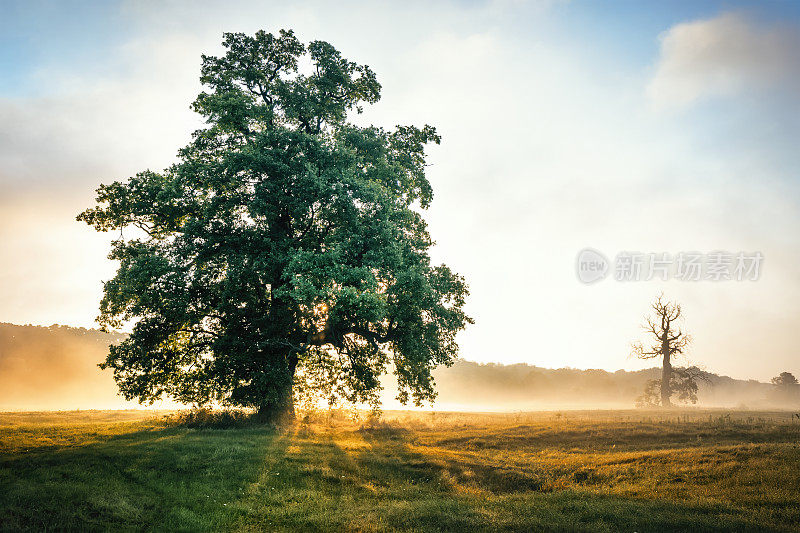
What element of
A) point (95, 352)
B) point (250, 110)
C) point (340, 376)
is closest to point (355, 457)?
point (340, 376)

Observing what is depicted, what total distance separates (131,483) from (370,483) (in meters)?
7.84

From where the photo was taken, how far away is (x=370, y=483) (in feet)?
49.8

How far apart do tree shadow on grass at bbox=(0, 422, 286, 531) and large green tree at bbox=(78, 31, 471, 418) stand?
14.9ft

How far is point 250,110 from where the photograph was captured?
2216 centimetres

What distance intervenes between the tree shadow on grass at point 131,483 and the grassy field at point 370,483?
5 centimetres

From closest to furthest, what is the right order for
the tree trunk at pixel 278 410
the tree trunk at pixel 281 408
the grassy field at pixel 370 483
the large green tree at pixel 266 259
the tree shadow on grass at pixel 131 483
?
the tree shadow on grass at pixel 131 483, the grassy field at pixel 370 483, the large green tree at pixel 266 259, the tree trunk at pixel 281 408, the tree trunk at pixel 278 410

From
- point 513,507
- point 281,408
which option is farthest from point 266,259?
point 513,507

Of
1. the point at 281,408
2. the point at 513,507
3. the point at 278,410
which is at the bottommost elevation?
the point at 278,410

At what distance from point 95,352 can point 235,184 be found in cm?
14549

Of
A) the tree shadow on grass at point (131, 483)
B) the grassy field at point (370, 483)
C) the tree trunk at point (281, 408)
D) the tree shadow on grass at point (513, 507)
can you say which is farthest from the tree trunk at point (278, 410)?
the tree shadow on grass at point (513, 507)

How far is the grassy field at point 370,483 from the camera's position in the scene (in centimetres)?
1070

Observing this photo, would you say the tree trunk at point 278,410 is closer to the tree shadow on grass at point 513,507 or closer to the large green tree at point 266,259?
the large green tree at point 266,259

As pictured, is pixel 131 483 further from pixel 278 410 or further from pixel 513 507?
pixel 278 410

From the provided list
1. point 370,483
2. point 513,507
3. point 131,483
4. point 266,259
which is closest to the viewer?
point 513,507
